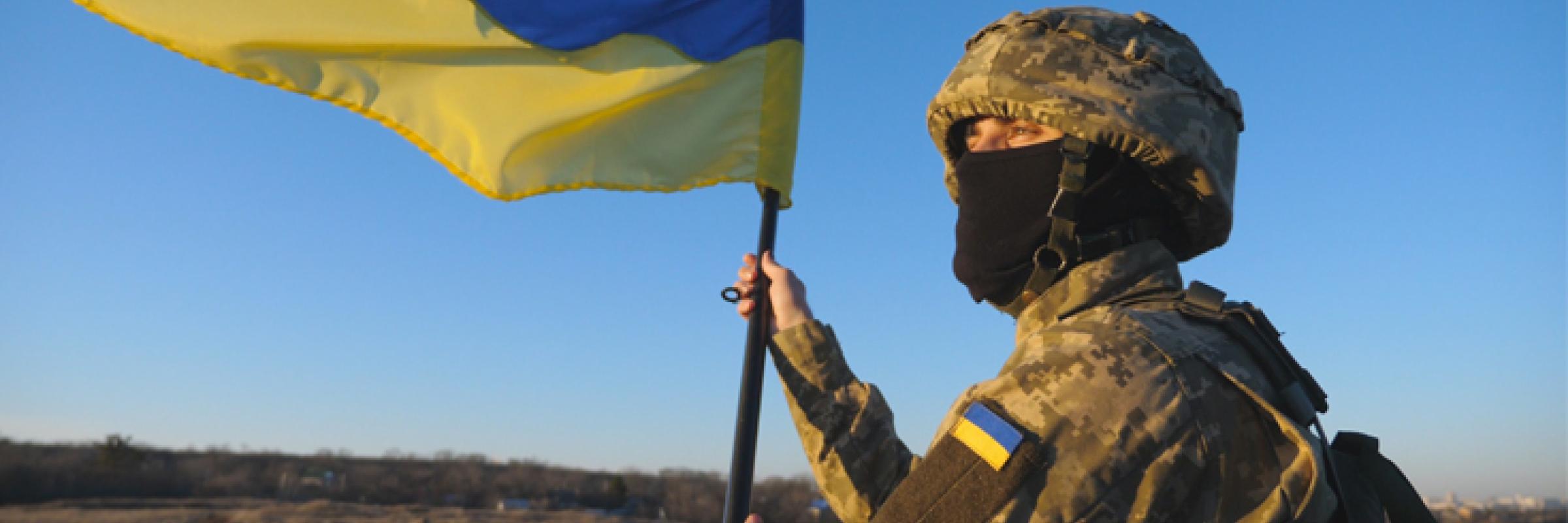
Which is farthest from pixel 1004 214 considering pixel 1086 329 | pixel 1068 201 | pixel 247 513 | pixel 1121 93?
pixel 247 513

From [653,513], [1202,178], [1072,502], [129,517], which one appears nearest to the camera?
[1072,502]

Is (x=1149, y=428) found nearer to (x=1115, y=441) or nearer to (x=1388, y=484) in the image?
(x=1115, y=441)

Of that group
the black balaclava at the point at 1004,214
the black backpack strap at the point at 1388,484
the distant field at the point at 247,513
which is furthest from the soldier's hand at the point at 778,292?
the distant field at the point at 247,513

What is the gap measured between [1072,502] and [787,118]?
2.70m

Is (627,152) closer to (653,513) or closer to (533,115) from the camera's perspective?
(533,115)

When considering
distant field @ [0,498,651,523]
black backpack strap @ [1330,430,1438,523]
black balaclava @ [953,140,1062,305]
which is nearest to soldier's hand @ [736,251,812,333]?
black balaclava @ [953,140,1062,305]

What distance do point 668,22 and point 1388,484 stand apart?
3244 millimetres

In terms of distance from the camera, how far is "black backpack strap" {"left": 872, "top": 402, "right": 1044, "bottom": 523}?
195 centimetres

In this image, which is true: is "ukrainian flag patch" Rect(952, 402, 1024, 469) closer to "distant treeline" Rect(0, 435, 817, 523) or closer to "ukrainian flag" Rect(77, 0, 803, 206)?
"ukrainian flag" Rect(77, 0, 803, 206)

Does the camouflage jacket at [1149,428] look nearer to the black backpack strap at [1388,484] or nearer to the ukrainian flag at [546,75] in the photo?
the black backpack strap at [1388,484]

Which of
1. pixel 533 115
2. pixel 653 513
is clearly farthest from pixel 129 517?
pixel 533 115

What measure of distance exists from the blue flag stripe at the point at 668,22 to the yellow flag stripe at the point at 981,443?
2730 millimetres

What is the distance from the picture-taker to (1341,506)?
6.91 ft

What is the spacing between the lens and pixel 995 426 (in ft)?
6.51
